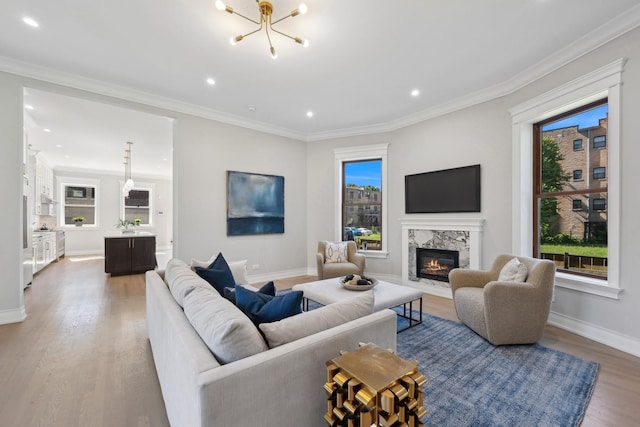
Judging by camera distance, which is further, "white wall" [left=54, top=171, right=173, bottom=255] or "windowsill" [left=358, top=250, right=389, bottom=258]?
"white wall" [left=54, top=171, right=173, bottom=255]

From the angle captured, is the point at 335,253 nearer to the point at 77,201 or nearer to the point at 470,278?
the point at 470,278

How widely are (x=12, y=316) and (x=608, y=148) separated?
21.6ft

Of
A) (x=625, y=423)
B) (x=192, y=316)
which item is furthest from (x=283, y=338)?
(x=625, y=423)

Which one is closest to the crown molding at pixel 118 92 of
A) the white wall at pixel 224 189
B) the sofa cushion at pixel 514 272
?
the white wall at pixel 224 189

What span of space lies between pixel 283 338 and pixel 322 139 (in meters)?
4.83

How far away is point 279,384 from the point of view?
1.09 meters

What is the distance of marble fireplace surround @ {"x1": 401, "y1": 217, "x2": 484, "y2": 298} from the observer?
3.86 meters

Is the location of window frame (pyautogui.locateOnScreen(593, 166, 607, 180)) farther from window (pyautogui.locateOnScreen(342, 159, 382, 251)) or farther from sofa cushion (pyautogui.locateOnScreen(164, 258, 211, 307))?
sofa cushion (pyautogui.locateOnScreen(164, 258, 211, 307))

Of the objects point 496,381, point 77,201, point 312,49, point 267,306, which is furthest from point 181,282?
point 77,201

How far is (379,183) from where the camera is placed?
525 centimetres

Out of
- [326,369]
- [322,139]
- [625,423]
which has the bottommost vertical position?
[625,423]

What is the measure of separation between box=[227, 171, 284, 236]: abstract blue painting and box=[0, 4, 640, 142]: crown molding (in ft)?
3.10

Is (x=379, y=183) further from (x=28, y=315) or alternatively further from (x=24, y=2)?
(x=28, y=315)

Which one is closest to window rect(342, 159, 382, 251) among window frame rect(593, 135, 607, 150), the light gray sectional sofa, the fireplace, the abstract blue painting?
the fireplace
